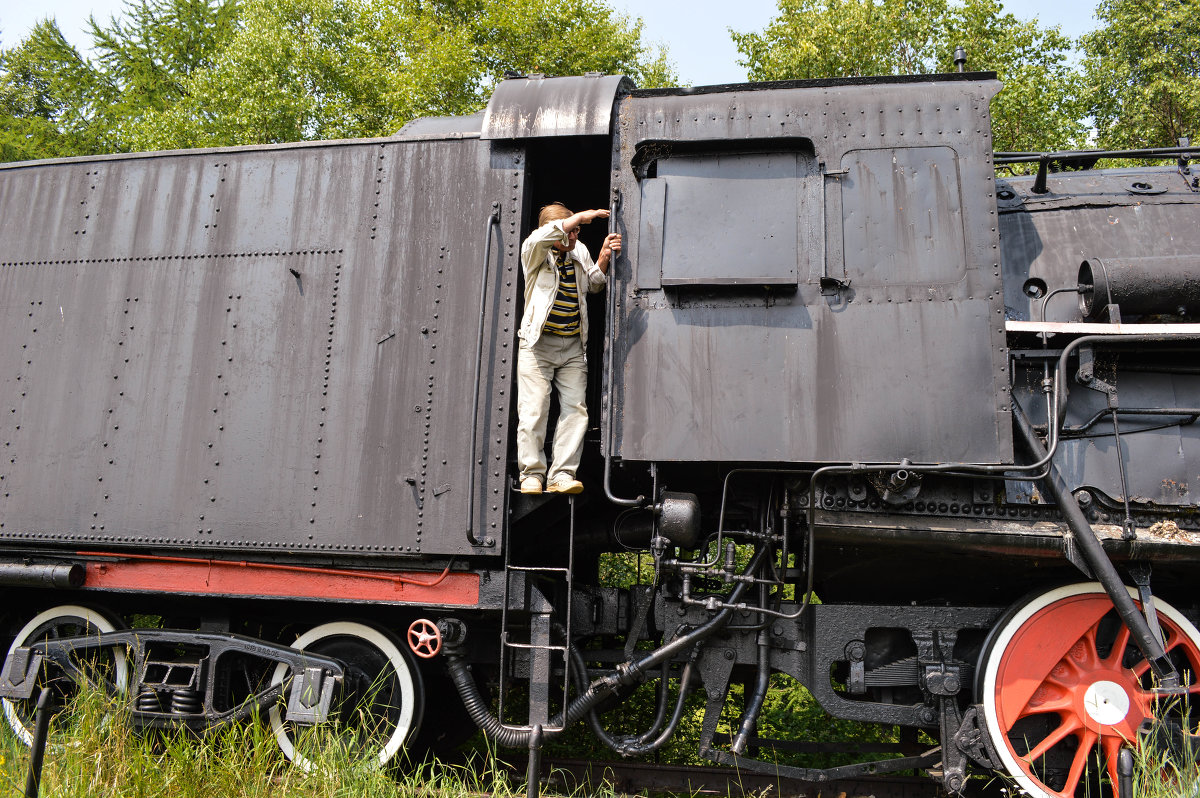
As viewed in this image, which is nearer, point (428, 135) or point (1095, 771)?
point (1095, 771)

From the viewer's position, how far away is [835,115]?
4.00 metres

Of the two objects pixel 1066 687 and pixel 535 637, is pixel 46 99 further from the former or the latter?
pixel 1066 687

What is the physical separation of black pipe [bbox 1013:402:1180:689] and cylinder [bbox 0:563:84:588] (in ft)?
14.8

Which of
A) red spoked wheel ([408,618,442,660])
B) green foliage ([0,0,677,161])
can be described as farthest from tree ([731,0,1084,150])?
red spoked wheel ([408,618,442,660])

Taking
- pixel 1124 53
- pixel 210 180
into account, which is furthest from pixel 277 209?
pixel 1124 53

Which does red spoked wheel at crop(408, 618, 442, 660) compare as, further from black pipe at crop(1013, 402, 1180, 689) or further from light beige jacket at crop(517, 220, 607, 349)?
black pipe at crop(1013, 402, 1180, 689)

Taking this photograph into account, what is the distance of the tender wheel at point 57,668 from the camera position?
436cm

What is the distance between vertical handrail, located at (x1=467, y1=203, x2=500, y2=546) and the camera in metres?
3.95

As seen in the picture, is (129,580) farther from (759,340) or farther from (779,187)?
(779,187)

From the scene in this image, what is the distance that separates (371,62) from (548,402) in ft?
49.4

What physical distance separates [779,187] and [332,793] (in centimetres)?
330

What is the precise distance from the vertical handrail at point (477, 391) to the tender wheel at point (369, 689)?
0.85 metres

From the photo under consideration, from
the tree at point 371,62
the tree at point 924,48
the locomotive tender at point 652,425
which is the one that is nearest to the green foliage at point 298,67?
the tree at point 371,62

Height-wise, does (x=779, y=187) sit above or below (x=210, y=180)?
below
